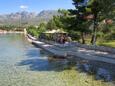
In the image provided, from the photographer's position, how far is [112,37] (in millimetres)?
40500

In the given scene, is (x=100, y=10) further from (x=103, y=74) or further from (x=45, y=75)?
(x=45, y=75)

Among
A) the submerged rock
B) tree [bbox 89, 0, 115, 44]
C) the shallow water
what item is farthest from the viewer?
tree [bbox 89, 0, 115, 44]

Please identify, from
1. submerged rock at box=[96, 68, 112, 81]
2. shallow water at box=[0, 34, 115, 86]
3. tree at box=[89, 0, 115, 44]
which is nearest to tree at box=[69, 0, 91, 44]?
tree at box=[89, 0, 115, 44]

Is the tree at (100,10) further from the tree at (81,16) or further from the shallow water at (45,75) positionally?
the shallow water at (45,75)

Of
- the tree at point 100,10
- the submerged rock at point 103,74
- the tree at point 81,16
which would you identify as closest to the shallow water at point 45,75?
the submerged rock at point 103,74

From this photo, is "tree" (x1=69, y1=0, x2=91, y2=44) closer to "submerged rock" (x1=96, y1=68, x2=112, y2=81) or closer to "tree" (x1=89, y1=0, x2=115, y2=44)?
"tree" (x1=89, y1=0, x2=115, y2=44)

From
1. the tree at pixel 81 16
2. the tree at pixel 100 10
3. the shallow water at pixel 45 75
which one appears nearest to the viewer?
the shallow water at pixel 45 75

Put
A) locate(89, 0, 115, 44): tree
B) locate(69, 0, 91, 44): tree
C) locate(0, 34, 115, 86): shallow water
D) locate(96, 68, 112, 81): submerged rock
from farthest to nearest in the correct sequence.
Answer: locate(69, 0, 91, 44): tree
locate(89, 0, 115, 44): tree
locate(96, 68, 112, 81): submerged rock
locate(0, 34, 115, 86): shallow water

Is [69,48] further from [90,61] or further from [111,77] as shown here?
[111,77]

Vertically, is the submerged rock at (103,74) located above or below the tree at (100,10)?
below

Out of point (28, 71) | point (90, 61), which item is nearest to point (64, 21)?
point (90, 61)

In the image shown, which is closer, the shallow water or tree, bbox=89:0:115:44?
the shallow water

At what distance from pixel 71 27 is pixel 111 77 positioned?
17232mm

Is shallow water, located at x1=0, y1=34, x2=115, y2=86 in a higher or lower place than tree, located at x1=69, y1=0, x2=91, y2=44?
lower
